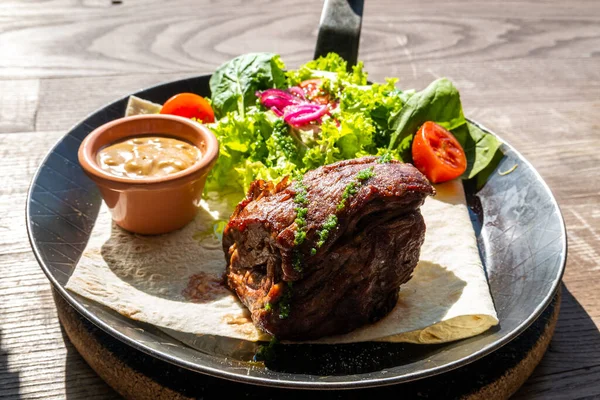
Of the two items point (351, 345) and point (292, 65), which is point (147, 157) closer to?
point (351, 345)

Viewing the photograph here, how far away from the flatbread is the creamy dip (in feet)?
1.37

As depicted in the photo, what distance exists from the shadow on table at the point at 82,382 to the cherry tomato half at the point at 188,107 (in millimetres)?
2280

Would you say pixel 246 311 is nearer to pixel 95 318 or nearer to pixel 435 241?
pixel 95 318

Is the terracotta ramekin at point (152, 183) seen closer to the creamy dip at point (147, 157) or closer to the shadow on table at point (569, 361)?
the creamy dip at point (147, 157)

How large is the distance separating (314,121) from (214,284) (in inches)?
69.7

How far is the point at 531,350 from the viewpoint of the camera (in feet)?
11.3

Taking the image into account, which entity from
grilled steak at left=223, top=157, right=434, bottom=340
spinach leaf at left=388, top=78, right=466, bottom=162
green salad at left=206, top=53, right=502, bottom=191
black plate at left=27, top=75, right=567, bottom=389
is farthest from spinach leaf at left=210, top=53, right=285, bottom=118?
grilled steak at left=223, top=157, right=434, bottom=340

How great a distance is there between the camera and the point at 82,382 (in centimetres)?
342

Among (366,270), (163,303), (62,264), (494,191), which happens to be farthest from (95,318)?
(494,191)

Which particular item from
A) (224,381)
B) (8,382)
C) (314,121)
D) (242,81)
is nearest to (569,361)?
(224,381)

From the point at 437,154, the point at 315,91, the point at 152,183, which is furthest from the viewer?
the point at 315,91

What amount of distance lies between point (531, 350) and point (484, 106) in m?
3.91

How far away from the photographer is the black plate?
3043 mm

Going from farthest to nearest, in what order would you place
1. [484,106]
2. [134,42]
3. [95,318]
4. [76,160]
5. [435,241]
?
[134,42], [484,106], [76,160], [435,241], [95,318]
